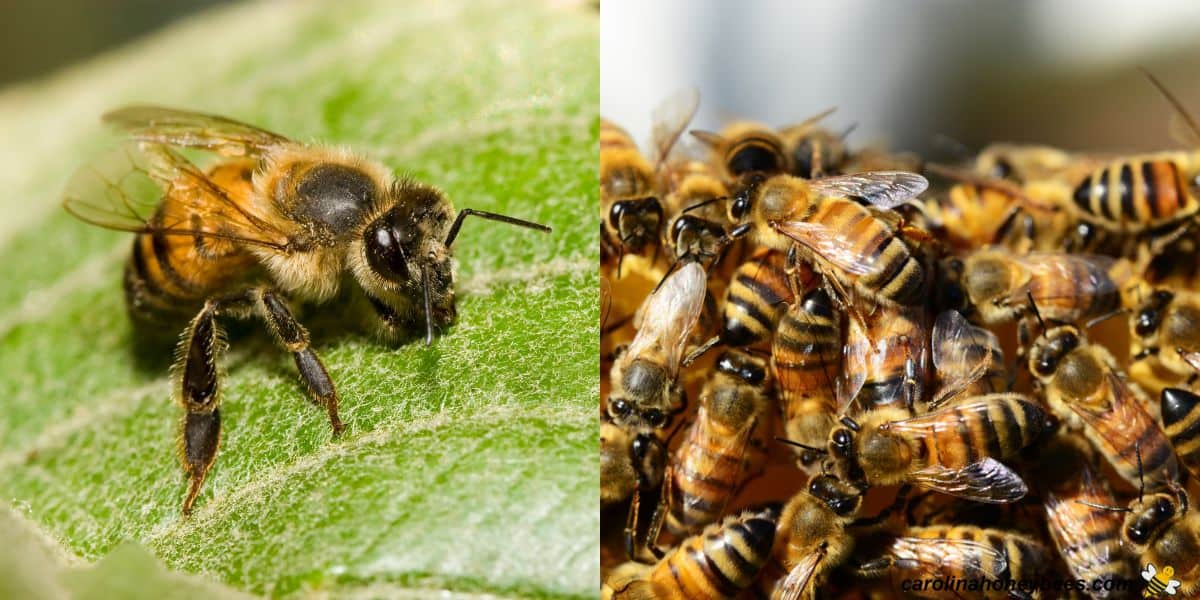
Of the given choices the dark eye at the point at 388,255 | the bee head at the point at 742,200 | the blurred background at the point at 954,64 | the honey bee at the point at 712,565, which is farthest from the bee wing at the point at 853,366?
the blurred background at the point at 954,64

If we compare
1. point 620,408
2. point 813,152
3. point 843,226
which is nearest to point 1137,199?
point 813,152

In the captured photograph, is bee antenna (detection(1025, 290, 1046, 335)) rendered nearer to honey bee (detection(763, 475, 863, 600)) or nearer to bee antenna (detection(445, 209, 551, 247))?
honey bee (detection(763, 475, 863, 600))

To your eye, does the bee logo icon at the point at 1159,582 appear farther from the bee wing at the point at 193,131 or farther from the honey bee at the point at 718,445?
the bee wing at the point at 193,131

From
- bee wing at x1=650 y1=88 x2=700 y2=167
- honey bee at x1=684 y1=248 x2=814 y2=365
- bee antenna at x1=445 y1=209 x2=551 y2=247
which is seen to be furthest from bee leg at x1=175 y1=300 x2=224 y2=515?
bee wing at x1=650 y1=88 x2=700 y2=167

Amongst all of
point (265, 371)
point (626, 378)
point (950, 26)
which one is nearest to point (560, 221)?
point (626, 378)

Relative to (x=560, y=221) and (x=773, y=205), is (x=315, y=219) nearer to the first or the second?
(x=560, y=221)

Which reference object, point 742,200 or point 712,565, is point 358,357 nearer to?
point 712,565

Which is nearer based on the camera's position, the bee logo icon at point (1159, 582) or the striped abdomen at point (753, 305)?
the bee logo icon at point (1159, 582)
